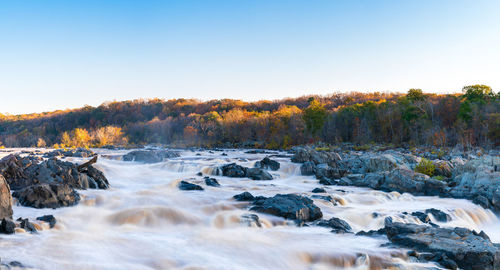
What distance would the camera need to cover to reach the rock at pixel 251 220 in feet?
28.6

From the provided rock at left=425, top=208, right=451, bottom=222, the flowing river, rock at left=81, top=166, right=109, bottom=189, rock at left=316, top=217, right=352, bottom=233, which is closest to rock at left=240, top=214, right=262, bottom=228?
the flowing river

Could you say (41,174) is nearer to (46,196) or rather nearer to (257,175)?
(46,196)

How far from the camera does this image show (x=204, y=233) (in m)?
8.26

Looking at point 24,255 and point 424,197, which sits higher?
point 24,255

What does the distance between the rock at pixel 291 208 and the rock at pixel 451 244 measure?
7.70 ft

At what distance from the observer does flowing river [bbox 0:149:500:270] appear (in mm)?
6094

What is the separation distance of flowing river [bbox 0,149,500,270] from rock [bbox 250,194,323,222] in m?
0.36

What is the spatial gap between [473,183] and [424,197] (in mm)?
2270

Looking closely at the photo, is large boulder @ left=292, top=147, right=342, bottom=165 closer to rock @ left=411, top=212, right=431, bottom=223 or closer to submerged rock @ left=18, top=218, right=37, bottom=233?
rock @ left=411, top=212, right=431, bottom=223

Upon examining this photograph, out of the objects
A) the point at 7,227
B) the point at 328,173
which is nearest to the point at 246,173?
the point at 328,173

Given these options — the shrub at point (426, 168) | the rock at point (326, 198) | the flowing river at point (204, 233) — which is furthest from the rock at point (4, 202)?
the shrub at point (426, 168)

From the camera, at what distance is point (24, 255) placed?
573cm

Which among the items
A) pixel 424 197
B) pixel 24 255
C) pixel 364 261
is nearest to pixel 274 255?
pixel 364 261

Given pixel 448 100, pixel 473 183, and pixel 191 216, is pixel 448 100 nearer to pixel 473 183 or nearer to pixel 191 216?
pixel 473 183
